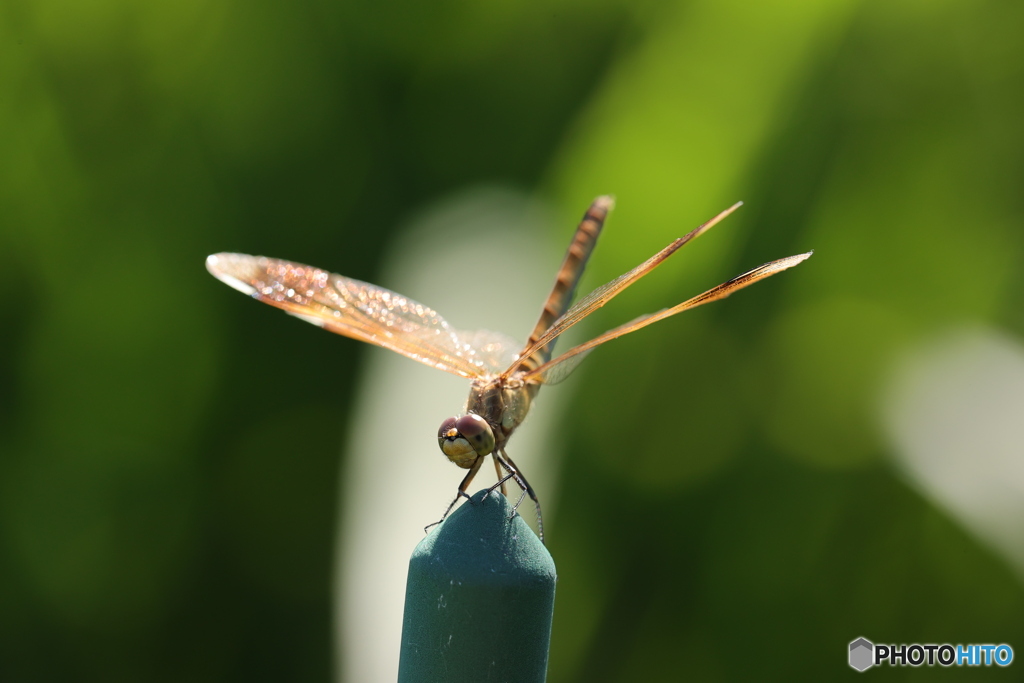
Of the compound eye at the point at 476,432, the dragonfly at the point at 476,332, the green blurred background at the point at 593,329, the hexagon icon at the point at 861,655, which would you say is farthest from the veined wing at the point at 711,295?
the hexagon icon at the point at 861,655

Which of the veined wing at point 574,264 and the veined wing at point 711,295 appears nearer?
the veined wing at point 711,295

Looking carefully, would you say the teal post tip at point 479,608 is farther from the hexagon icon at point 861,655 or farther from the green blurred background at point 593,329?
the hexagon icon at point 861,655

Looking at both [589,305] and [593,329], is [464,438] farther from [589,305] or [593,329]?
[593,329]

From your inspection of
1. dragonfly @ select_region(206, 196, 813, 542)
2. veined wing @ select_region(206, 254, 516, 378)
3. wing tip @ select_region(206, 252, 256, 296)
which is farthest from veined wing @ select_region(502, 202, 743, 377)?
wing tip @ select_region(206, 252, 256, 296)

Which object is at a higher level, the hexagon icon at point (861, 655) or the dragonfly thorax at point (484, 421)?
the dragonfly thorax at point (484, 421)

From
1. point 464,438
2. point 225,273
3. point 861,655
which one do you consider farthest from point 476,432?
point 861,655

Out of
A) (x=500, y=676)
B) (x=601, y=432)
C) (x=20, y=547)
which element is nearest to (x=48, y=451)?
(x=20, y=547)

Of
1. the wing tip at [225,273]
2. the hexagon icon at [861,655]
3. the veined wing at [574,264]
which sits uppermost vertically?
the veined wing at [574,264]

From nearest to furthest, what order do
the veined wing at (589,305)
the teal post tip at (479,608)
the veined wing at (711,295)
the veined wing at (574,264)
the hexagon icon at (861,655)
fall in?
the teal post tip at (479,608) < the veined wing at (711,295) < the veined wing at (589,305) < the veined wing at (574,264) < the hexagon icon at (861,655)
